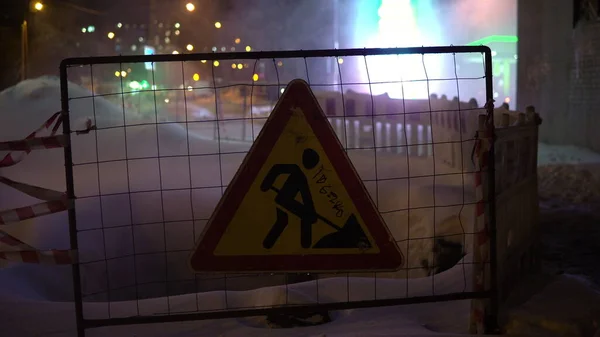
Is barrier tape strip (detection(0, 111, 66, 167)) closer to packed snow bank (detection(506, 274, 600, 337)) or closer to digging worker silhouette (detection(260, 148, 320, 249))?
digging worker silhouette (detection(260, 148, 320, 249))

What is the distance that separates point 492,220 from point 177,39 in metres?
44.4

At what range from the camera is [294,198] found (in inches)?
130

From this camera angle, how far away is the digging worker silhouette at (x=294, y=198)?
3252 mm

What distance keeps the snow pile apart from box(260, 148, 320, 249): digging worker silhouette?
285 inches

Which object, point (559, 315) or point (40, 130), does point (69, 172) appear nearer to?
point (40, 130)


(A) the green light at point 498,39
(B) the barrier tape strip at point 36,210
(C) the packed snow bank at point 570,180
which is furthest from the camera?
(A) the green light at point 498,39

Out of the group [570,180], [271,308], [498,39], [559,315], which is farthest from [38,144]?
[498,39]

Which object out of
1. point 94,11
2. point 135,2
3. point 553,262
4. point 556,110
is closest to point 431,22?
point 135,2

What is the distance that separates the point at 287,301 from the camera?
414cm

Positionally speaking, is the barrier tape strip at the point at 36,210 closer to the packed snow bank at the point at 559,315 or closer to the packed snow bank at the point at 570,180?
the packed snow bank at the point at 559,315

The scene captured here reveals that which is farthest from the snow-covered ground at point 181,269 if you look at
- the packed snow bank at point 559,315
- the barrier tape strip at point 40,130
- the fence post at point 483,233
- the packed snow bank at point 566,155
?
the packed snow bank at point 566,155

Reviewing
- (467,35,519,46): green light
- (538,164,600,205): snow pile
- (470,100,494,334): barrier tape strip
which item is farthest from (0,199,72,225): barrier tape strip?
(467,35,519,46): green light

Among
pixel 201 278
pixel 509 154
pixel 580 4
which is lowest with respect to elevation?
pixel 201 278

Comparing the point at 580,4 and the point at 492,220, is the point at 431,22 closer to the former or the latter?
the point at 580,4
